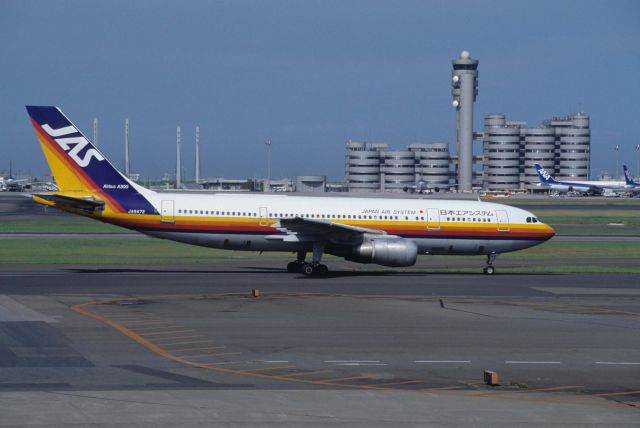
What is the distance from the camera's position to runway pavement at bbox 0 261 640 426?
1725 cm

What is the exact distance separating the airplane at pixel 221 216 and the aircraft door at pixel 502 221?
3.89m

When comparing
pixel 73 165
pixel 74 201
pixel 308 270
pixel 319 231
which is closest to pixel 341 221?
pixel 319 231

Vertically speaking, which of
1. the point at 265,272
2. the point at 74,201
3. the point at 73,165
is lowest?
the point at 265,272

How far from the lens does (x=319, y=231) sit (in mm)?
43000

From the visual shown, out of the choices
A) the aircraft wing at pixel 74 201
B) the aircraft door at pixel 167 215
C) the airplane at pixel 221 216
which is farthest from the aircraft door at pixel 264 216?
the aircraft wing at pixel 74 201

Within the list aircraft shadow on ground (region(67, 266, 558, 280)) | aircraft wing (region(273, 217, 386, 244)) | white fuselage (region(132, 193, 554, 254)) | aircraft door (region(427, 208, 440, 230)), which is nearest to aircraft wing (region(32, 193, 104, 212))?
white fuselage (region(132, 193, 554, 254))

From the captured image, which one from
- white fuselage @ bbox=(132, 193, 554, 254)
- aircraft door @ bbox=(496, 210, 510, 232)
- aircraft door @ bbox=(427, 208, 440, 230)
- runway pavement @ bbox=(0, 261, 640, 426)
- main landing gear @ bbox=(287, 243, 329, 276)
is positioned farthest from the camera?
aircraft door @ bbox=(496, 210, 510, 232)

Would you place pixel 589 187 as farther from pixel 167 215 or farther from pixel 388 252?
pixel 167 215

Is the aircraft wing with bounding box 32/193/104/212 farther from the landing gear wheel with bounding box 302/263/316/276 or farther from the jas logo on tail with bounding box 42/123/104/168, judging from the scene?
the landing gear wheel with bounding box 302/263/316/276

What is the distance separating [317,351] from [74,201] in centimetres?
2182

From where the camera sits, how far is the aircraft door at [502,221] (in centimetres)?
4666

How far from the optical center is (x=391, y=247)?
42125 mm

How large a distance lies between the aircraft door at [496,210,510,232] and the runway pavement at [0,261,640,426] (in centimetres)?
692

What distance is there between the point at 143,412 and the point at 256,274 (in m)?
27.2
